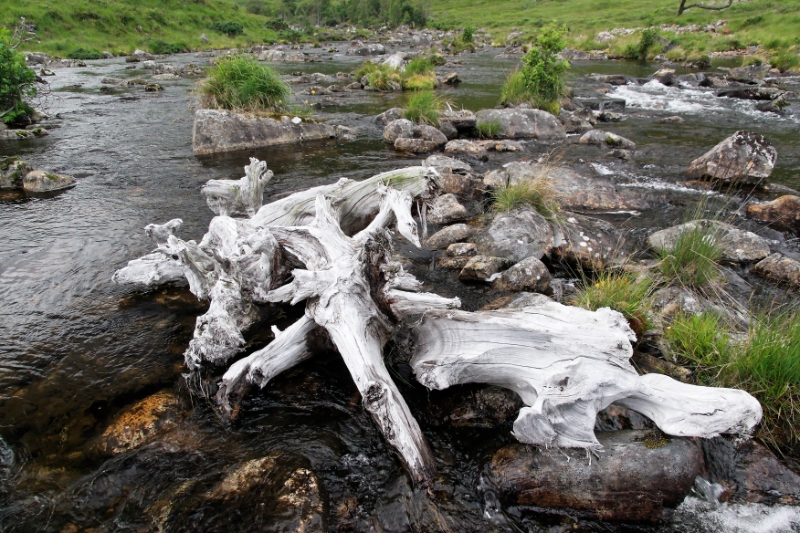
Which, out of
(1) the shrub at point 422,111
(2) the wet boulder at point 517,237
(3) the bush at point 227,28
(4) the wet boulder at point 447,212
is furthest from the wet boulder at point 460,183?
(3) the bush at point 227,28

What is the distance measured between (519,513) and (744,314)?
3.83 meters

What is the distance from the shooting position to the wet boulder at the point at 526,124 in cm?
1297

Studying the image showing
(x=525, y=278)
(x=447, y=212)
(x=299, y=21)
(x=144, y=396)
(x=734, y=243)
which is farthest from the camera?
(x=299, y=21)

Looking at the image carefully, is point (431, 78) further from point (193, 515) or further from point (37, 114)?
point (193, 515)

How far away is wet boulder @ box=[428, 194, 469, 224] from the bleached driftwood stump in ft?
7.11

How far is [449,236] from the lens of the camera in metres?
7.15

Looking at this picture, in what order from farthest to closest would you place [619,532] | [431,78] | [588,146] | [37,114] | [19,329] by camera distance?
[431,78], [37,114], [588,146], [19,329], [619,532]

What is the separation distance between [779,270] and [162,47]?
48.8 m

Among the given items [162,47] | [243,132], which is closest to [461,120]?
[243,132]

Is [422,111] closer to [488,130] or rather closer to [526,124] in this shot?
[488,130]

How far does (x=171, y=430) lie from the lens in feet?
12.1

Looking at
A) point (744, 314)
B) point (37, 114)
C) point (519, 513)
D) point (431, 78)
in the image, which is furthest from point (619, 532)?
point (431, 78)

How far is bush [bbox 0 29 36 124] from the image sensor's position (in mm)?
11797

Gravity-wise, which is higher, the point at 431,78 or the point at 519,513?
the point at 431,78
